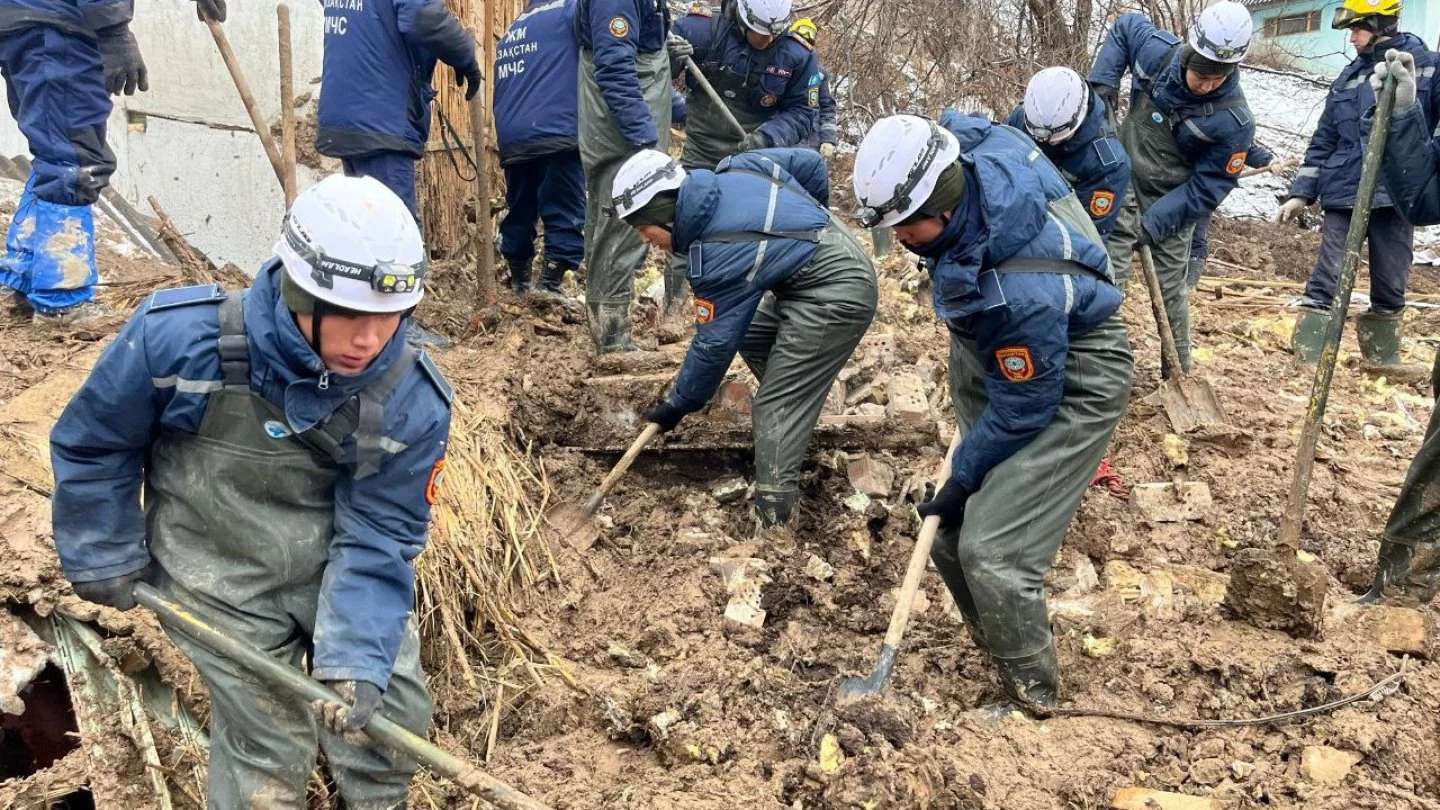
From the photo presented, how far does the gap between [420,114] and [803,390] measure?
2327mm

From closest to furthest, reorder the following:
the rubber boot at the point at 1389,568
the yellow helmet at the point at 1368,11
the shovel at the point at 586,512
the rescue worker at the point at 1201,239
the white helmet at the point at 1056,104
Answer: the rubber boot at the point at 1389,568 < the shovel at the point at 586,512 < the white helmet at the point at 1056,104 < the yellow helmet at the point at 1368,11 < the rescue worker at the point at 1201,239

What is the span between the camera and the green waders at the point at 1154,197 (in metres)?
6.15

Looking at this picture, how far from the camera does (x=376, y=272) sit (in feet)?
7.23

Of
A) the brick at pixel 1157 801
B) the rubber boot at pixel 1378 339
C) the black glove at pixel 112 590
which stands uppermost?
the black glove at pixel 112 590

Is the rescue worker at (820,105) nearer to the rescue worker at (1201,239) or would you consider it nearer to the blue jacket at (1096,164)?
the blue jacket at (1096,164)

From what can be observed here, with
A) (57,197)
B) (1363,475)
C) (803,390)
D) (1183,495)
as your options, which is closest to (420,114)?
(57,197)

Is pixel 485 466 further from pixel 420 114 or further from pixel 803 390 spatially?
pixel 420 114

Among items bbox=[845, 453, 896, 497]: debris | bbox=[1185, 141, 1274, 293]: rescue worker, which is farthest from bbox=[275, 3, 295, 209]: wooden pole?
bbox=[1185, 141, 1274, 293]: rescue worker

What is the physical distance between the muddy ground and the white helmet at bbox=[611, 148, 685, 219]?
3.90ft

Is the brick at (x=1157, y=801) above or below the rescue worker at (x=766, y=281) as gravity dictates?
below

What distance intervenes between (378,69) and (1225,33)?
4.29 metres

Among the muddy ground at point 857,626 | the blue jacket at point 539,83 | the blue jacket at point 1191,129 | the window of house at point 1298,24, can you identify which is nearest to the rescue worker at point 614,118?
the blue jacket at point 539,83

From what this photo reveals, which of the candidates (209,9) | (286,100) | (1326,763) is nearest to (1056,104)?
(1326,763)

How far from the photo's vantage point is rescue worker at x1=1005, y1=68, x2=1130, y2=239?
534 centimetres
